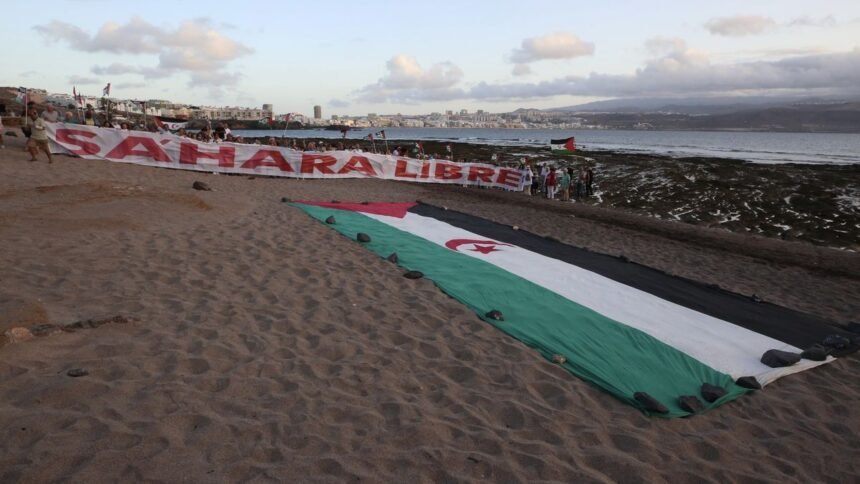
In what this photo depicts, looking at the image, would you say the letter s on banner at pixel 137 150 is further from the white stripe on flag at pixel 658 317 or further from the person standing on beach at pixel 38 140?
the white stripe on flag at pixel 658 317

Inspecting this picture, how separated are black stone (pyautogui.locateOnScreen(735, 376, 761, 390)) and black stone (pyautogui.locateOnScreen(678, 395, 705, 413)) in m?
0.76

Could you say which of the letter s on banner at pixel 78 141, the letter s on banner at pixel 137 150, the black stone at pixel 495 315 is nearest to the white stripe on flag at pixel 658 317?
the black stone at pixel 495 315

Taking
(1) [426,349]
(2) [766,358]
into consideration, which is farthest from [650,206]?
(1) [426,349]

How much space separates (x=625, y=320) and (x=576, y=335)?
1006 mm

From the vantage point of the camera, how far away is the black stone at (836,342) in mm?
6012

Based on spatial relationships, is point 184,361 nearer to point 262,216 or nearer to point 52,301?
point 52,301

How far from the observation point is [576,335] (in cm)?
575

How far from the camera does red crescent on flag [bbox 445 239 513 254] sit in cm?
959

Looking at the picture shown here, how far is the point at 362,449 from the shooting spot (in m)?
3.35

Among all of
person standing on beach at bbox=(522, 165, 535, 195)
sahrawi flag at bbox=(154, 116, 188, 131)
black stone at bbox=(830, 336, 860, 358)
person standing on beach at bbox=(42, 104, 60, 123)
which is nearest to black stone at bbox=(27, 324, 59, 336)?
black stone at bbox=(830, 336, 860, 358)

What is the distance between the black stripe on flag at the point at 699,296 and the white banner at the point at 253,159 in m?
12.4

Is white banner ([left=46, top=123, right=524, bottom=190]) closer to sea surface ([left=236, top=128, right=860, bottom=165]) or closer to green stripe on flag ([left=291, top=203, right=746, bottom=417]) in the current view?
green stripe on flag ([left=291, top=203, right=746, bottom=417])

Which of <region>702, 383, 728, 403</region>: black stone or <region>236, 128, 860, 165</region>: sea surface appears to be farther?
<region>236, 128, 860, 165</region>: sea surface

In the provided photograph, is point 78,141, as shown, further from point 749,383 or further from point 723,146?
point 723,146
